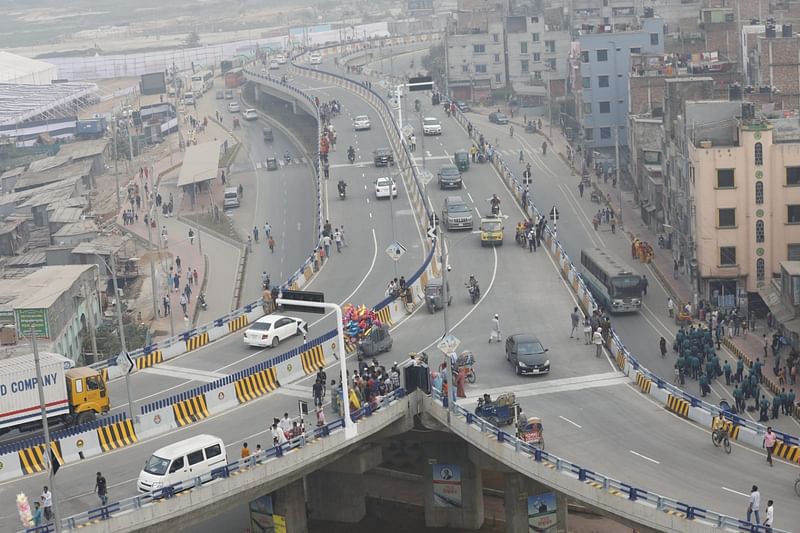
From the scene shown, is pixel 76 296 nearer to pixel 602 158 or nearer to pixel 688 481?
pixel 688 481

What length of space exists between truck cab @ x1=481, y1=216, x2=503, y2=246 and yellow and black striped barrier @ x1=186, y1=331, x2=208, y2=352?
2400 centimetres

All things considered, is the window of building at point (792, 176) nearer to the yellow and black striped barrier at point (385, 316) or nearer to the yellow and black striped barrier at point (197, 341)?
the yellow and black striped barrier at point (385, 316)

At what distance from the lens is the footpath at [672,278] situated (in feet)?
215

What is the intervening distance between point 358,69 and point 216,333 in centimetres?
12518

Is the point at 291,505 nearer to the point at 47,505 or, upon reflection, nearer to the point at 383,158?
the point at 47,505

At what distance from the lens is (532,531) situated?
51500mm

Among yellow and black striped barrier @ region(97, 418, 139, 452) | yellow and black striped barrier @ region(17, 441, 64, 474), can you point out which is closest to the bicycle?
yellow and black striped barrier @ region(97, 418, 139, 452)

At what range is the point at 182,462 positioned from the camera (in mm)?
45656

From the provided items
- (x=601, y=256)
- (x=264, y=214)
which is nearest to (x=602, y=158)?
(x=264, y=214)

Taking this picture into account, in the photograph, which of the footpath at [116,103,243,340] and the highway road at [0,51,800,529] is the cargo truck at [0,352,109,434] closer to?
→ the highway road at [0,51,800,529]

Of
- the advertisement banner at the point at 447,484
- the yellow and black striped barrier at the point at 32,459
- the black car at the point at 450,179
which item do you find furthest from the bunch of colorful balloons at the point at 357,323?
the black car at the point at 450,179

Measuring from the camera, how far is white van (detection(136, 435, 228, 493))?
148 feet

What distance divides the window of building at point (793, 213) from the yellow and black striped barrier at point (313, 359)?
114 ft

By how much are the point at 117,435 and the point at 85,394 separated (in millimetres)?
3032
